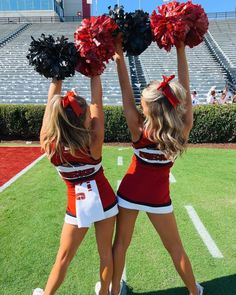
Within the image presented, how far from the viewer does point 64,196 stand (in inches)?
239

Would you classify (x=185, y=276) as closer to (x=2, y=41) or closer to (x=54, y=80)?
(x=54, y=80)

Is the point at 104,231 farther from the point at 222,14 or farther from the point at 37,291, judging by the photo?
the point at 222,14

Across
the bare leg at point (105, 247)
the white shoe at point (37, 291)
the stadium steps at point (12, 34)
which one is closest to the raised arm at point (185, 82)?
the bare leg at point (105, 247)

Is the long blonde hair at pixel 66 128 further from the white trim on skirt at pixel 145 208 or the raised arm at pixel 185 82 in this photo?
the raised arm at pixel 185 82

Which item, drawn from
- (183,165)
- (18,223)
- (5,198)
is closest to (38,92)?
(183,165)

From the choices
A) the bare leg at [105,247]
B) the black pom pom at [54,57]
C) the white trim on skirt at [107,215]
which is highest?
the black pom pom at [54,57]

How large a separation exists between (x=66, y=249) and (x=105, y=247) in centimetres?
28

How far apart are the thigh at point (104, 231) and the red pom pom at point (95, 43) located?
1.04 metres

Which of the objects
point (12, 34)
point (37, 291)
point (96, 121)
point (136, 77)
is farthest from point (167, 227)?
point (12, 34)

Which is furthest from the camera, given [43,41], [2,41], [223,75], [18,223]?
[2,41]

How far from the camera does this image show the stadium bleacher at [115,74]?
1917 centimetres

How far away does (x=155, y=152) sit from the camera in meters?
2.71

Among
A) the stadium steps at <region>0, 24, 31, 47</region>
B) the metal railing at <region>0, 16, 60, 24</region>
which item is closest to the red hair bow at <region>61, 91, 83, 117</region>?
the stadium steps at <region>0, 24, 31, 47</region>

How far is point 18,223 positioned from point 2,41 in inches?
1109
